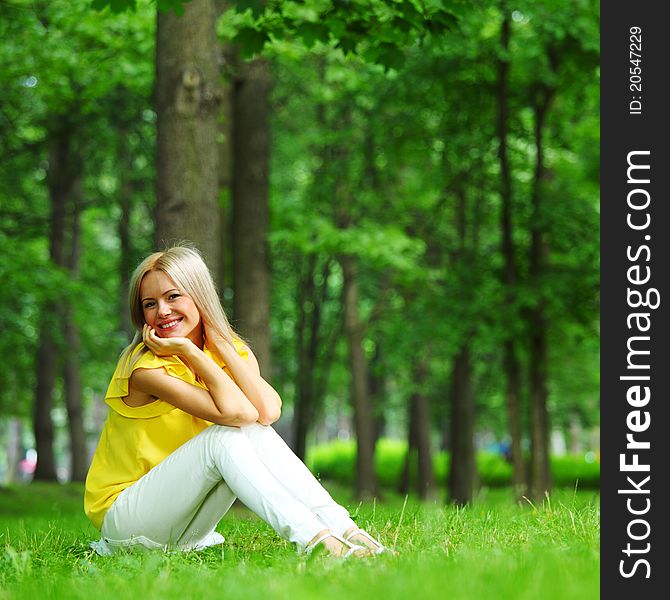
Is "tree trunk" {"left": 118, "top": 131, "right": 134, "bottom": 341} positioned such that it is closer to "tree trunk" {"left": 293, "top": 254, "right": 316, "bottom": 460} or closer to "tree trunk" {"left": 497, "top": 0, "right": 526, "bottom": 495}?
"tree trunk" {"left": 293, "top": 254, "right": 316, "bottom": 460}

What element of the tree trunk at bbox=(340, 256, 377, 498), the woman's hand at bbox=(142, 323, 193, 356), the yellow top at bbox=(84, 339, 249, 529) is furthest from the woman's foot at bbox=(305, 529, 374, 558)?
the tree trunk at bbox=(340, 256, 377, 498)

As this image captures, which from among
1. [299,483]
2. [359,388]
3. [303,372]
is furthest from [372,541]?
[303,372]

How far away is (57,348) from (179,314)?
1537 cm

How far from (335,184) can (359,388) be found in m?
4.21

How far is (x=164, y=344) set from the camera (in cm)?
511

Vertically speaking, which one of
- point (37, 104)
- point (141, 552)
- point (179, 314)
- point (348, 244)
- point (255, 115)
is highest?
point (37, 104)

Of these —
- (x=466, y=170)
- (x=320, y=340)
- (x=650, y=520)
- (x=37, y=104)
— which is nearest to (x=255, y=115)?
(x=466, y=170)

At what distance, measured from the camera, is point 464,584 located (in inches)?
134

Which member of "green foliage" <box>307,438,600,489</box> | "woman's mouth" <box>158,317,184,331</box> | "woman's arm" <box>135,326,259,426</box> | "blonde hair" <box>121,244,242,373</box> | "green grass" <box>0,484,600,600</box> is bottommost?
"green foliage" <box>307,438,600,489</box>

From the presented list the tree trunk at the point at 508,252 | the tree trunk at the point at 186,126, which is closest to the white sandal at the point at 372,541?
the tree trunk at the point at 186,126

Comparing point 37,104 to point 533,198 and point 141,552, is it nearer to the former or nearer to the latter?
point 533,198

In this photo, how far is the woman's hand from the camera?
509cm

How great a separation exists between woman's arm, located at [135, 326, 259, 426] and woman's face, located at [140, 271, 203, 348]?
4.1 inches

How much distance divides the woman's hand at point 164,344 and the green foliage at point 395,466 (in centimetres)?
2385
